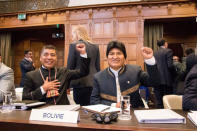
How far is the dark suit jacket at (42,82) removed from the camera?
5.89ft

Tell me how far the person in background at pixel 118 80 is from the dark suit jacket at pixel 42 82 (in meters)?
0.33

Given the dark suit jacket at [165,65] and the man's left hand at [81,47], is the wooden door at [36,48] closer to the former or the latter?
the dark suit jacket at [165,65]

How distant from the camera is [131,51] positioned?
6.09 meters

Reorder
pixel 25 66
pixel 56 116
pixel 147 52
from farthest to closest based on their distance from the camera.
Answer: pixel 25 66, pixel 147 52, pixel 56 116

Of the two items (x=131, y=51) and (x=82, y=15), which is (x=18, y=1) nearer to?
(x=82, y=15)

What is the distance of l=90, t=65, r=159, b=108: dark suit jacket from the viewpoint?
1669mm

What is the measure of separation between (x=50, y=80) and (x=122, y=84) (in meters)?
0.78

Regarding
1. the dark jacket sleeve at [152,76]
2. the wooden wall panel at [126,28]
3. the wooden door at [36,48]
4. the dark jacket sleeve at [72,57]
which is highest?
the wooden wall panel at [126,28]

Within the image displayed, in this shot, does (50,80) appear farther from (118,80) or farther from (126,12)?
(126,12)

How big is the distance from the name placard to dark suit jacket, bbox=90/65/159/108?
0.64m

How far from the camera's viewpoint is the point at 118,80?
172 cm

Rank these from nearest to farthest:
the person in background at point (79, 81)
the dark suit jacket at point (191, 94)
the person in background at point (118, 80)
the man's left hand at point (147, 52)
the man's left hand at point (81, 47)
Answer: the dark suit jacket at point (191, 94) < the man's left hand at point (147, 52) < the person in background at point (118, 80) < the man's left hand at point (81, 47) < the person in background at point (79, 81)

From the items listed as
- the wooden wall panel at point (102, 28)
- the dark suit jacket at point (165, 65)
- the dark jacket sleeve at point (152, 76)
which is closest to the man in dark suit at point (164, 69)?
the dark suit jacket at point (165, 65)

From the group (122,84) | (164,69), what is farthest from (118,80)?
(164,69)
